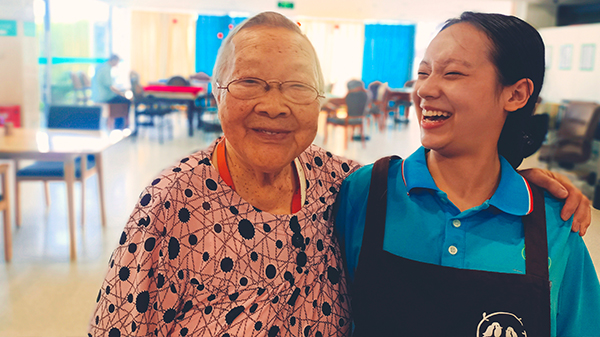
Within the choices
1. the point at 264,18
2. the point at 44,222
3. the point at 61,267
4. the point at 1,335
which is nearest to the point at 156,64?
the point at 44,222

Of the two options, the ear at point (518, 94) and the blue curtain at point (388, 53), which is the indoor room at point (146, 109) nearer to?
the blue curtain at point (388, 53)

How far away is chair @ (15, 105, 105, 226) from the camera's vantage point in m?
3.86

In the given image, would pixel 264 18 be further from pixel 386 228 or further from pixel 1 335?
pixel 1 335

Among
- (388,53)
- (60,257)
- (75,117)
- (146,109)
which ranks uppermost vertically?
(388,53)

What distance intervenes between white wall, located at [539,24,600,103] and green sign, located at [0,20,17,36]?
9.31 m

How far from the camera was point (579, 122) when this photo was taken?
601cm

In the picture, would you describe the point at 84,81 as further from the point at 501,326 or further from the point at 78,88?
the point at 501,326

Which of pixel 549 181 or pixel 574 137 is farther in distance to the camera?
pixel 574 137

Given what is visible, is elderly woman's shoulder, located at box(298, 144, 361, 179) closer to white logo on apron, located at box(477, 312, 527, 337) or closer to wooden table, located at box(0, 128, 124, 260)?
white logo on apron, located at box(477, 312, 527, 337)

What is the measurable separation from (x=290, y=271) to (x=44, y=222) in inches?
151

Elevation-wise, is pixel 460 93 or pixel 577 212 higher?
pixel 460 93

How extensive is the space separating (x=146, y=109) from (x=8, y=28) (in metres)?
2.52

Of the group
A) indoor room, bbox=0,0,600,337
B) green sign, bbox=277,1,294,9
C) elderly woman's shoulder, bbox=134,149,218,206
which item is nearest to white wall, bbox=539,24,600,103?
indoor room, bbox=0,0,600,337

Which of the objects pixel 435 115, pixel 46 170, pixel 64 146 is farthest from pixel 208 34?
pixel 435 115
